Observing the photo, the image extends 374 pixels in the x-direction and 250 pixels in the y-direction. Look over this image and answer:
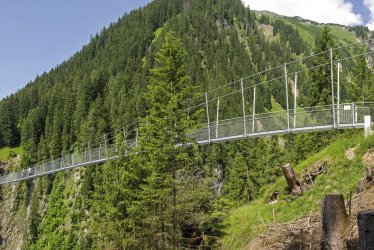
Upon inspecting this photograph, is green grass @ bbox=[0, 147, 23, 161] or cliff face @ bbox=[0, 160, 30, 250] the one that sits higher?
green grass @ bbox=[0, 147, 23, 161]

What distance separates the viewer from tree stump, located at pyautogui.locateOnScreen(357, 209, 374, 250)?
133 inches

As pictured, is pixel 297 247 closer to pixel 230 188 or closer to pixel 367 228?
pixel 367 228

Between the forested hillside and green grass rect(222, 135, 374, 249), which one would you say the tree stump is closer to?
green grass rect(222, 135, 374, 249)

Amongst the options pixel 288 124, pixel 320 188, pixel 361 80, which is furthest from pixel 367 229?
pixel 361 80

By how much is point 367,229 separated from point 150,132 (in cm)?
1472

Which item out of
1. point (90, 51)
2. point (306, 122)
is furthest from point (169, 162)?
point (90, 51)

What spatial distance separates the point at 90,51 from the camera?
133875 millimetres

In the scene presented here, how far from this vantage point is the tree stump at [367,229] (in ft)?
11.1

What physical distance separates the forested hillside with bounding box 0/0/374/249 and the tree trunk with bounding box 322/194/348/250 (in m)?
10.0

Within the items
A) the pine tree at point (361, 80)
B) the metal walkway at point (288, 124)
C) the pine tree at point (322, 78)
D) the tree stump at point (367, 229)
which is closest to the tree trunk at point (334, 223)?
the tree stump at point (367, 229)

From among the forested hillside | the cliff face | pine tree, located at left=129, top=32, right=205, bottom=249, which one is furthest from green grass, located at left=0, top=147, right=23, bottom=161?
pine tree, located at left=129, top=32, right=205, bottom=249

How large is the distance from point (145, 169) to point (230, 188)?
95.3 feet

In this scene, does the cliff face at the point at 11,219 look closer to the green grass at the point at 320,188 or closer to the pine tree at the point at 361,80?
the pine tree at the point at 361,80

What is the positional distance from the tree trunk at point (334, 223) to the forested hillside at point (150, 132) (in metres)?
10.0
